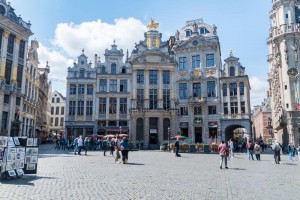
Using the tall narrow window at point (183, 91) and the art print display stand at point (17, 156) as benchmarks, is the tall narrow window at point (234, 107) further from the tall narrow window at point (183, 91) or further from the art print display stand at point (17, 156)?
the art print display stand at point (17, 156)

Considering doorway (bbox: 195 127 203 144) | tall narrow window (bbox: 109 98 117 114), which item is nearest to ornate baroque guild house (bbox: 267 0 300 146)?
doorway (bbox: 195 127 203 144)

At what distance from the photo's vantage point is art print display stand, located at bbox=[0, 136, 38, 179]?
10.9 meters

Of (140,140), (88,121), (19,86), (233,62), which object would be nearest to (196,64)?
(233,62)

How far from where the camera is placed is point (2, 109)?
120 ft

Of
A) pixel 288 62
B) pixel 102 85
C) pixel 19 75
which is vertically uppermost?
pixel 288 62

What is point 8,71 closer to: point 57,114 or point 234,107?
point 234,107

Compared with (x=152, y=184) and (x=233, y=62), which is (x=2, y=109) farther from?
(x=233, y=62)

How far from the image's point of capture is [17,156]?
38.3 feet

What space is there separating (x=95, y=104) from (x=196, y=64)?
20371mm

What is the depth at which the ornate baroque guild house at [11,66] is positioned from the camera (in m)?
37.0

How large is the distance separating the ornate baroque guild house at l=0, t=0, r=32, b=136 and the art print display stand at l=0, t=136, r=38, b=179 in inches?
1053

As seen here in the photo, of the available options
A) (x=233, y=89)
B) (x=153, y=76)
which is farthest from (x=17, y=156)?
(x=233, y=89)

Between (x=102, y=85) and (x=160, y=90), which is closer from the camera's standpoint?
(x=102, y=85)

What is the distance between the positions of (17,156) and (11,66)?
31.8 metres
